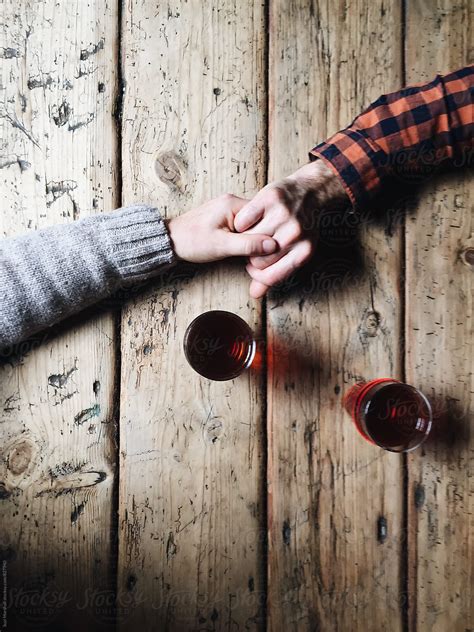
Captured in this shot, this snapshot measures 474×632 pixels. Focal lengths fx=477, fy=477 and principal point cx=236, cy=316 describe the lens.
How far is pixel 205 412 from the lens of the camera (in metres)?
0.98

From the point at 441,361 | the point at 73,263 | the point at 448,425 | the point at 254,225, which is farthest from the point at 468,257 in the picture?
the point at 73,263

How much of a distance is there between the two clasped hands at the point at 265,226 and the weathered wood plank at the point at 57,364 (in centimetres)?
19

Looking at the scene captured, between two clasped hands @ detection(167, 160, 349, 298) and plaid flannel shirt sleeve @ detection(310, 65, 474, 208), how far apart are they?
0.03 metres

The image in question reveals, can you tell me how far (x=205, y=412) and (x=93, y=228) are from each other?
Result: 1.40ft

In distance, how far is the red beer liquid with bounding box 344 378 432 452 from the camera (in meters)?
0.90

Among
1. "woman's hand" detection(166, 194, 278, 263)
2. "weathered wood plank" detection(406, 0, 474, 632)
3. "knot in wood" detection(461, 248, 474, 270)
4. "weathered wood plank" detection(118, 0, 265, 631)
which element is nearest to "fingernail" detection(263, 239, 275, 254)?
"woman's hand" detection(166, 194, 278, 263)

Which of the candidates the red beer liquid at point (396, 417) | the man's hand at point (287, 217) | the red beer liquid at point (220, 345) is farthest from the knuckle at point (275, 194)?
the red beer liquid at point (396, 417)

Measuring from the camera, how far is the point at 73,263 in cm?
90

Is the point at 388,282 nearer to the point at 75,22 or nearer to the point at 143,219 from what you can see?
the point at 143,219

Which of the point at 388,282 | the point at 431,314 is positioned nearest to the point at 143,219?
the point at 388,282

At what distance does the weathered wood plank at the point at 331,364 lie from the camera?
983mm

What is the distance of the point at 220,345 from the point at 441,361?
0.48 m

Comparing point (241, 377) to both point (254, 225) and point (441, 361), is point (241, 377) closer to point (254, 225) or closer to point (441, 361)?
point (254, 225)

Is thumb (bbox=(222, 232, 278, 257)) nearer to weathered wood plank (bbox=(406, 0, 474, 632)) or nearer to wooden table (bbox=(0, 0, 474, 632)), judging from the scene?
wooden table (bbox=(0, 0, 474, 632))
